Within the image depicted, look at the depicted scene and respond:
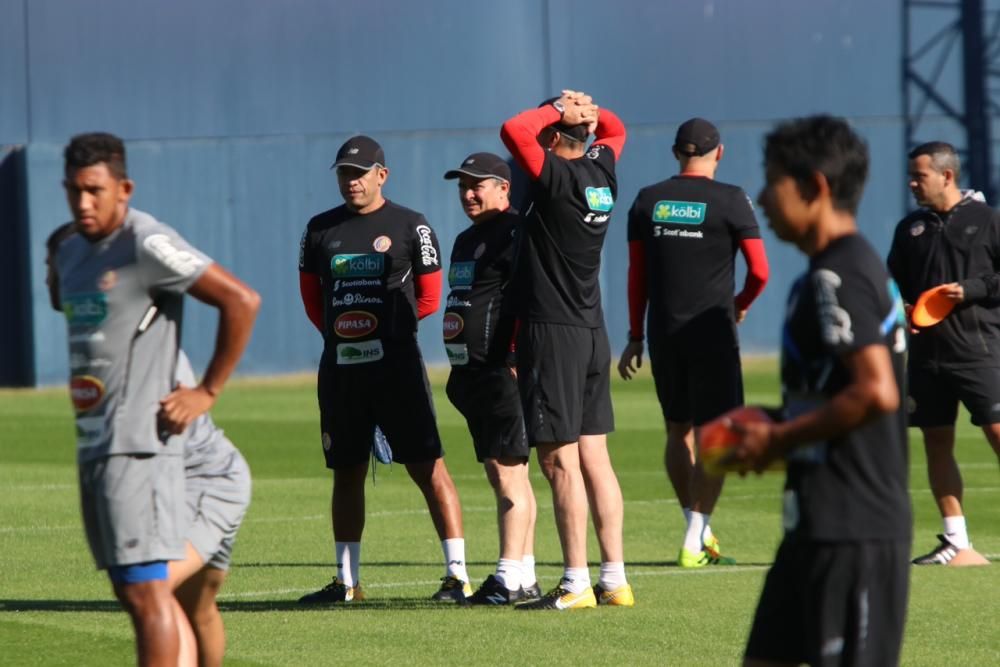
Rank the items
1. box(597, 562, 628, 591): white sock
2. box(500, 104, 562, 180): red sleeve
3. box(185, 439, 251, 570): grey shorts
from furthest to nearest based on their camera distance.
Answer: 1. box(597, 562, 628, 591): white sock
2. box(500, 104, 562, 180): red sleeve
3. box(185, 439, 251, 570): grey shorts

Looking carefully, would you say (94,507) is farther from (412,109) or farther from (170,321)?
(412,109)

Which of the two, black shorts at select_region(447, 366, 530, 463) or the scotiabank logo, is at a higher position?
the scotiabank logo

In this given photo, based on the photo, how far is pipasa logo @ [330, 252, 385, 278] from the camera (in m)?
9.62

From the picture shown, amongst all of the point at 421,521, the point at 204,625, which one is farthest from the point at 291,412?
the point at 204,625

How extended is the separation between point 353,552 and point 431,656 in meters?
1.81

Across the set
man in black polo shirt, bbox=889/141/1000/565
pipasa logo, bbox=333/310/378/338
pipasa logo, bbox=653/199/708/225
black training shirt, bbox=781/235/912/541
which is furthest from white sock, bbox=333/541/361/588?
black training shirt, bbox=781/235/912/541

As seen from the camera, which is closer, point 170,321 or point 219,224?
point 170,321

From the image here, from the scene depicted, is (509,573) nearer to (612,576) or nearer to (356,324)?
→ (612,576)

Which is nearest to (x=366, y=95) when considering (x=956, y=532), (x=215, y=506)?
(x=956, y=532)

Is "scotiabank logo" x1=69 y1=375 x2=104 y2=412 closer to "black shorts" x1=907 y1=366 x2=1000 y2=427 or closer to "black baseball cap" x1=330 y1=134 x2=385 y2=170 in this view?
"black baseball cap" x1=330 y1=134 x2=385 y2=170

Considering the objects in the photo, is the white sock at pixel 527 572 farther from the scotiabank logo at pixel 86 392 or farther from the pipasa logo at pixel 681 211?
the scotiabank logo at pixel 86 392

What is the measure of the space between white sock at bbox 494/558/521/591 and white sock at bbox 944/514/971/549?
2886mm

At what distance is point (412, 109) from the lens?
31.3 meters

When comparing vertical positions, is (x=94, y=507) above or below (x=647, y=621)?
above
